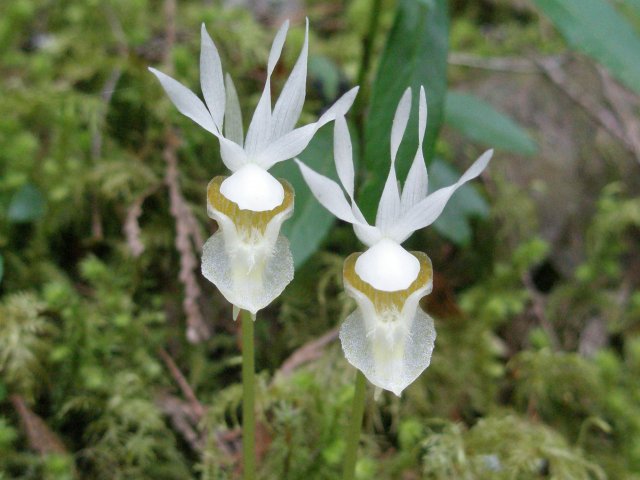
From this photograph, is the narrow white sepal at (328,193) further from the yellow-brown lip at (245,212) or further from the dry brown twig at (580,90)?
the dry brown twig at (580,90)

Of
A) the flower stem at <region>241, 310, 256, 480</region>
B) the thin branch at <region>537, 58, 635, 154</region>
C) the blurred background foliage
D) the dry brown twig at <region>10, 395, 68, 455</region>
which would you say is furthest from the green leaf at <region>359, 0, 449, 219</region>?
the thin branch at <region>537, 58, 635, 154</region>

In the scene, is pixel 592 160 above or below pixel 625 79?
below

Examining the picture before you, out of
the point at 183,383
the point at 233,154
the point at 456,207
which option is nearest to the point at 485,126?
the point at 456,207

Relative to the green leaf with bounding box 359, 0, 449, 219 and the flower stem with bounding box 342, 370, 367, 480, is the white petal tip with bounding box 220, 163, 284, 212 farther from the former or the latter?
the green leaf with bounding box 359, 0, 449, 219

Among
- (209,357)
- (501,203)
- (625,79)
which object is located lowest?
(209,357)

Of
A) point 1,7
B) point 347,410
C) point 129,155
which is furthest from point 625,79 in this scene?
point 1,7

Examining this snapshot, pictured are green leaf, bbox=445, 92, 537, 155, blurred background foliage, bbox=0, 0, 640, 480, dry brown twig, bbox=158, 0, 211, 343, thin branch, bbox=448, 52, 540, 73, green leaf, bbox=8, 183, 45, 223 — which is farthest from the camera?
thin branch, bbox=448, 52, 540, 73

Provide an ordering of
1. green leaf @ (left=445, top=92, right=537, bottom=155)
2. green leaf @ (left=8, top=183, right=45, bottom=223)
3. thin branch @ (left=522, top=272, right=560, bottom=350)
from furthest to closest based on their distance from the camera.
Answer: thin branch @ (left=522, top=272, right=560, bottom=350)
green leaf @ (left=445, top=92, right=537, bottom=155)
green leaf @ (left=8, top=183, right=45, bottom=223)

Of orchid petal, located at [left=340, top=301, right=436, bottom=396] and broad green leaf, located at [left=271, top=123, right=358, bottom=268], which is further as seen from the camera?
broad green leaf, located at [left=271, top=123, right=358, bottom=268]

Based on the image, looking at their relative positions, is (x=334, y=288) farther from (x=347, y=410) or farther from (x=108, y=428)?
(x=108, y=428)
